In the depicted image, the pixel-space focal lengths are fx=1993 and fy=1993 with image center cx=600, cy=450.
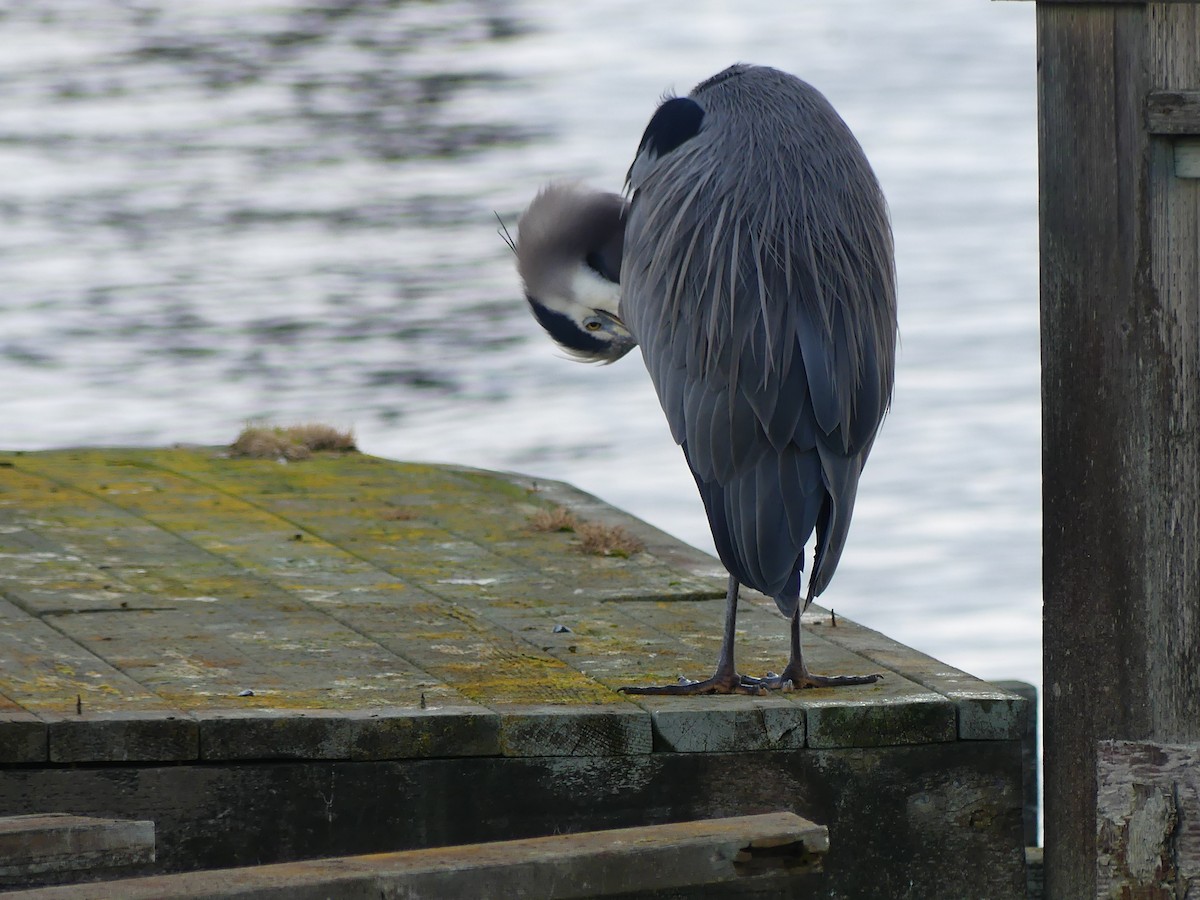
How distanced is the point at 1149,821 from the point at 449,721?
130 cm

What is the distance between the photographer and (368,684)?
414 cm

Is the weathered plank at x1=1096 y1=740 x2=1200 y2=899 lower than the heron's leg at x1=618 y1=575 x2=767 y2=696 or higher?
lower

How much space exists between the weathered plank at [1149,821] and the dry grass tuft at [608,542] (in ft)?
6.78

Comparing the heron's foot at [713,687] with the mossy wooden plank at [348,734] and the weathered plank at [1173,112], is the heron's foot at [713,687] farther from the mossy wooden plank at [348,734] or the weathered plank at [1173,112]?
the weathered plank at [1173,112]

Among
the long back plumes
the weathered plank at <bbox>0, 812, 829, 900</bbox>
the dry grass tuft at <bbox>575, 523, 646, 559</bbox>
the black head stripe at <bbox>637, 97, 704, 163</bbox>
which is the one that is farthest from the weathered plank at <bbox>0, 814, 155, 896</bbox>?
the dry grass tuft at <bbox>575, 523, 646, 559</bbox>

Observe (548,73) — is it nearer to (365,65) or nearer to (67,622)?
(365,65)

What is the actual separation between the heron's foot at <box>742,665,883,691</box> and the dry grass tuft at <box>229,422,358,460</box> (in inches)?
109

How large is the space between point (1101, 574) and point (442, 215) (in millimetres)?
12730

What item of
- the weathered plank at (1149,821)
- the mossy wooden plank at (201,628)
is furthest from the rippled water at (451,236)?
the weathered plank at (1149,821)

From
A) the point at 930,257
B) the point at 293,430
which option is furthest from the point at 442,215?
the point at 293,430

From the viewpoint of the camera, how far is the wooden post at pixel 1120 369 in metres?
3.89

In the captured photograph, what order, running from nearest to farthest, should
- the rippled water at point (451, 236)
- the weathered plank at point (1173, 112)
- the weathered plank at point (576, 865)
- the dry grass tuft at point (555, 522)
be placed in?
the weathered plank at point (576, 865) → the weathered plank at point (1173, 112) → the dry grass tuft at point (555, 522) → the rippled water at point (451, 236)

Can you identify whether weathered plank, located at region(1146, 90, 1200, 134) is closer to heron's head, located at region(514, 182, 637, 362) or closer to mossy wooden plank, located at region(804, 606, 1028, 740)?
mossy wooden plank, located at region(804, 606, 1028, 740)

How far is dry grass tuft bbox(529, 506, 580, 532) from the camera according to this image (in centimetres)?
576
